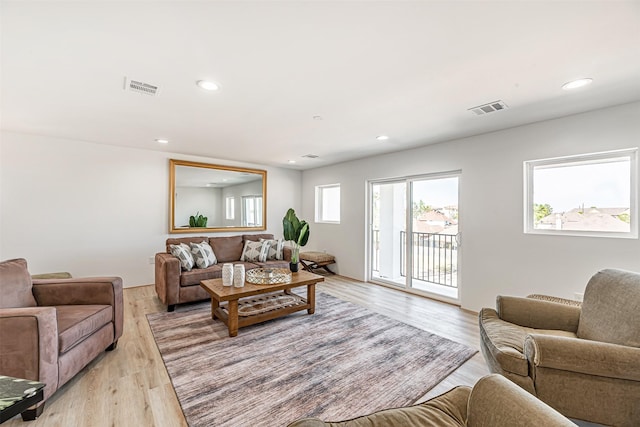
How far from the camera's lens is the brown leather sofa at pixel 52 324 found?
5.27 ft

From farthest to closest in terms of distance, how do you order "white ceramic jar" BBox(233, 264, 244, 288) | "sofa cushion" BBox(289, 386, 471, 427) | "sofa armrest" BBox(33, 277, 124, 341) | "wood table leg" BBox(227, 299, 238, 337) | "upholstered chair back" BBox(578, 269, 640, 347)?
"white ceramic jar" BBox(233, 264, 244, 288)
"wood table leg" BBox(227, 299, 238, 337)
"sofa armrest" BBox(33, 277, 124, 341)
"upholstered chair back" BBox(578, 269, 640, 347)
"sofa cushion" BBox(289, 386, 471, 427)

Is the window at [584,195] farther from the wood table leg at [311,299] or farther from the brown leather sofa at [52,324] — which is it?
the brown leather sofa at [52,324]

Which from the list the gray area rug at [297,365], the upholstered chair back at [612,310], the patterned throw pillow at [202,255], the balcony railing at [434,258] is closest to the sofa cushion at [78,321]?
the gray area rug at [297,365]

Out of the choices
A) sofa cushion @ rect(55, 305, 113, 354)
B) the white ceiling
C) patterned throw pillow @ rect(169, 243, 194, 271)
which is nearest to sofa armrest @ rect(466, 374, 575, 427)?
the white ceiling

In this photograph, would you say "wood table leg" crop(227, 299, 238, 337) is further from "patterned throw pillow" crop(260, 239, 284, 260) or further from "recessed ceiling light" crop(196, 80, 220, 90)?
"recessed ceiling light" crop(196, 80, 220, 90)

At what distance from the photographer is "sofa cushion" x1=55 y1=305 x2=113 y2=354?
1.84m

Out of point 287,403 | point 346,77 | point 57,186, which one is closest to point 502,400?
point 287,403

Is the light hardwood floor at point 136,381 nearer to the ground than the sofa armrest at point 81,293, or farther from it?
nearer to the ground

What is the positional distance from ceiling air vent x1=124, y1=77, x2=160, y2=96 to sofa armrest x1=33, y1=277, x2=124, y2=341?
1721 mm

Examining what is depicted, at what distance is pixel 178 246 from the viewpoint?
3814mm

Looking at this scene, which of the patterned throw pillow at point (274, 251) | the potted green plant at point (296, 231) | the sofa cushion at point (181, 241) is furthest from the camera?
the patterned throw pillow at point (274, 251)

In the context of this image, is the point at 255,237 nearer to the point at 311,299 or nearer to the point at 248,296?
the point at 311,299

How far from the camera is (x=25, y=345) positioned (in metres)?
1.61

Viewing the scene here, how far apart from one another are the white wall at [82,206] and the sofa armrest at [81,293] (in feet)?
6.91
